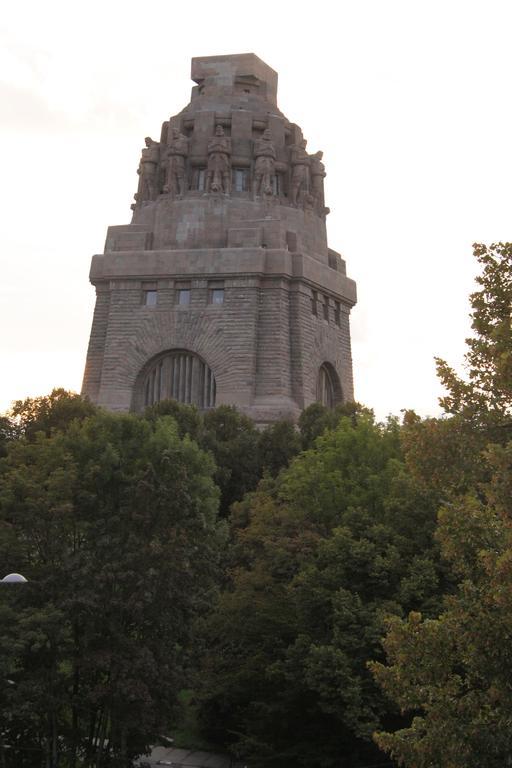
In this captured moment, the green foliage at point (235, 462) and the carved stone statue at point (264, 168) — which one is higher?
the carved stone statue at point (264, 168)

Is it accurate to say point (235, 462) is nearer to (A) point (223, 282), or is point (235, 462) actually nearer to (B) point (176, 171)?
(A) point (223, 282)

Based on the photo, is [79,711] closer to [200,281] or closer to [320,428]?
[320,428]

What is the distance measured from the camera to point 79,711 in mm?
31594

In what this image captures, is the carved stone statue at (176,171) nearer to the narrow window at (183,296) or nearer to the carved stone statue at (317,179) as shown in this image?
the narrow window at (183,296)

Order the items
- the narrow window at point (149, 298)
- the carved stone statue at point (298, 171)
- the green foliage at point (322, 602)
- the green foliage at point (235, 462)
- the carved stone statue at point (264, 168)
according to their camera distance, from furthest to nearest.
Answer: the carved stone statue at point (298, 171) → the carved stone statue at point (264, 168) → the narrow window at point (149, 298) → the green foliage at point (235, 462) → the green foliage at point (322, 602)

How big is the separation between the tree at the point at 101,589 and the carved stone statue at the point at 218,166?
148ft

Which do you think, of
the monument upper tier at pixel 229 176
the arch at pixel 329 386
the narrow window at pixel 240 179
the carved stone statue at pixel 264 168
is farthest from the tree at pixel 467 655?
the narrow window at pixel 240 179

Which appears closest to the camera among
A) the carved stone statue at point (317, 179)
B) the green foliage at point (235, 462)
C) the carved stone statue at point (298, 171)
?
the green foliage at point (235, 462)

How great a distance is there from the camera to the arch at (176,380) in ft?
237

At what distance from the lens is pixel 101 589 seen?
30.2m

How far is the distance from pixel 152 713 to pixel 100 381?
1763 inches

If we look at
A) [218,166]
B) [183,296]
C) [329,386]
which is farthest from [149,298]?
[329,386]

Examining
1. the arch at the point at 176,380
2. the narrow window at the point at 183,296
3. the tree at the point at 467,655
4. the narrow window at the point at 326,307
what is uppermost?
the narrow window at the point at 326,307

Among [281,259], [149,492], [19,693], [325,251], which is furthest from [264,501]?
[325,251]
